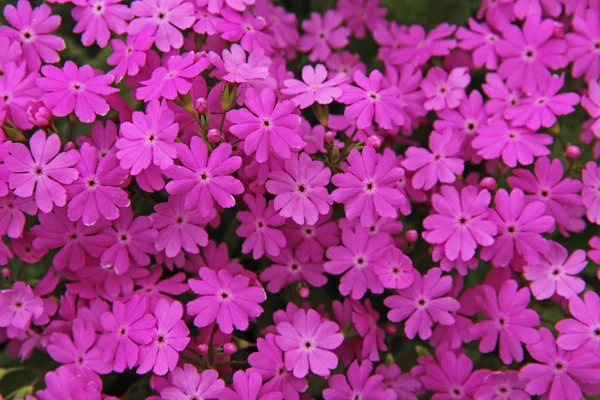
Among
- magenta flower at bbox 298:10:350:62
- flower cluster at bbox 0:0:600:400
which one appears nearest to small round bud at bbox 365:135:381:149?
flower cluster at bbox 0:0:600:400

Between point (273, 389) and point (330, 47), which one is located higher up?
point (330, 47)

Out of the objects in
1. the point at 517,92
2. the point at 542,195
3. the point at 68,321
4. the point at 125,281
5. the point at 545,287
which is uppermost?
the point at 517,92

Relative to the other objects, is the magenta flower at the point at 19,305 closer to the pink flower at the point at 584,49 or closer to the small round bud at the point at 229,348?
the small round bud at the point at 229,348

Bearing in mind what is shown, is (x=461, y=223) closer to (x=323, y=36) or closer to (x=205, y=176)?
(x=205, y=176)

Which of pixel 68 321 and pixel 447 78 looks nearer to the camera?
pixel 68 321

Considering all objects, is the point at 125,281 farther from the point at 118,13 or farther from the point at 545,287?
the point at 545,287

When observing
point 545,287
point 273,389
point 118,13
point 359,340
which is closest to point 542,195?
point 545,287
